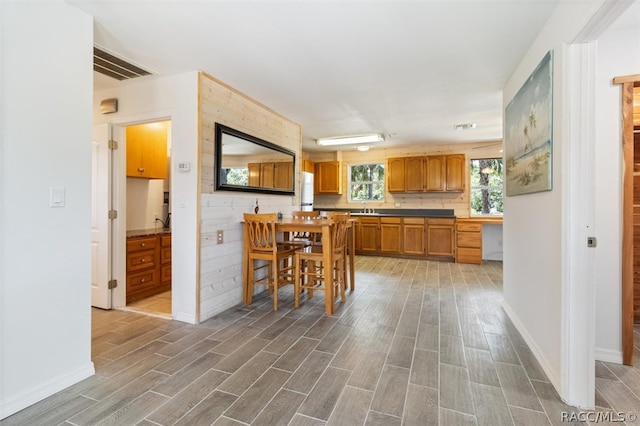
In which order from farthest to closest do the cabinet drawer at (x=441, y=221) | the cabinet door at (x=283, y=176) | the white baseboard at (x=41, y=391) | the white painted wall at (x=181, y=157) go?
the cabinet drawer at (x=441, y=221)
the cabinet door at (x=283, y=176)
the white painted wall at (x=181, y=157)
the white baseboard at (x=41, y=391)

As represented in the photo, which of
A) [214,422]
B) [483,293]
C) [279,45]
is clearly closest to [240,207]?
[279,45]

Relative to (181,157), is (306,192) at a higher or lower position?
lower

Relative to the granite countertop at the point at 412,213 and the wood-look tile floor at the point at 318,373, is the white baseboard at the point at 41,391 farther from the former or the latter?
the granite countertop at the point at 412,213

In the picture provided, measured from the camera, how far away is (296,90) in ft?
10.8

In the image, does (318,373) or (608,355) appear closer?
(318,373)

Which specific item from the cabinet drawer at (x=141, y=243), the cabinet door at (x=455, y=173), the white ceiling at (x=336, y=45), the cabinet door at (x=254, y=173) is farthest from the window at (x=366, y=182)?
the cabinet drawer at (x=141, y=243)

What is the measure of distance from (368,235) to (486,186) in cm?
268

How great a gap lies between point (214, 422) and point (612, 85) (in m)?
3.39

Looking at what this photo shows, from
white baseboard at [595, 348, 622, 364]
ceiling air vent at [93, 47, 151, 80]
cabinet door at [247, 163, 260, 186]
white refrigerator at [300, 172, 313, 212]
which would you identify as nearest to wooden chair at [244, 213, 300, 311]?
cabinet door at [247, 163, 260, 186]

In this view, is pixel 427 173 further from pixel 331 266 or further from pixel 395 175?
pixel 331 266

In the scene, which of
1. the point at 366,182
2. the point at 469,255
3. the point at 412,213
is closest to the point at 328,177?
the point at 366,182

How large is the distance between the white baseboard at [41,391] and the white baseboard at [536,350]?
297 centimetres

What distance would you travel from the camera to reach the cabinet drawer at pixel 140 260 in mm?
3367

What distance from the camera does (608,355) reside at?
212 cm
